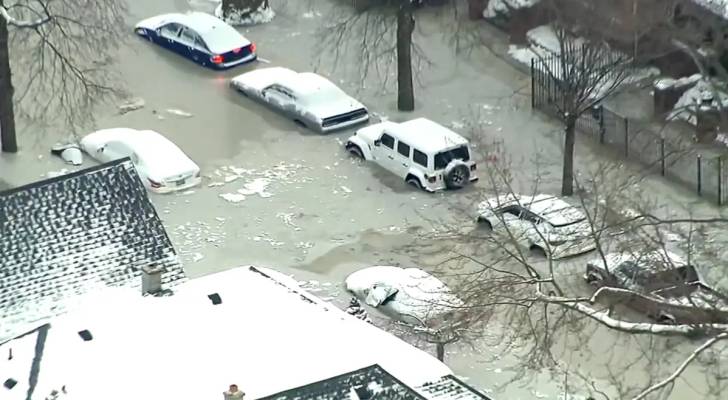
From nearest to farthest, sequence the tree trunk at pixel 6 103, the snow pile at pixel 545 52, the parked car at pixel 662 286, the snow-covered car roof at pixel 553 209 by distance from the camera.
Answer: the parked car at pixel 662 286, the snow-covered car roof at pixel 553 209, the tree trunk at pixel 6 103, the snow pile at pixel 545 52

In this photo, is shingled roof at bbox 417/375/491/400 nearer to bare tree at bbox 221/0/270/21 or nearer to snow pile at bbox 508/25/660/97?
snow pile at bbox 508/25/660/97

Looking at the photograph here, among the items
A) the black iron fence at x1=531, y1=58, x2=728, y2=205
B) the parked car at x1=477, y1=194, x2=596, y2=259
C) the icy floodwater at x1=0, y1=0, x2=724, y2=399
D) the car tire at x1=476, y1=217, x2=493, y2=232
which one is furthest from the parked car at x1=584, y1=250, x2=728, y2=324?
the black iron fence at x1=531, y1=58, x2=728, y2=205

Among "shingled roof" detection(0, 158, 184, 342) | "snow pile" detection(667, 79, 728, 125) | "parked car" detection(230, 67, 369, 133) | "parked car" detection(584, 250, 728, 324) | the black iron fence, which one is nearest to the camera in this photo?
"parked car" detection(584, 250, 728, 324)

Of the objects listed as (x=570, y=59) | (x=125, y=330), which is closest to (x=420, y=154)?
(x=570, y=59)

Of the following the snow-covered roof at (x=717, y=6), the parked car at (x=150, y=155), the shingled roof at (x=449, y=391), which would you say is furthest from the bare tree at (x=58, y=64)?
the shingled roof at (x=449, y=391)

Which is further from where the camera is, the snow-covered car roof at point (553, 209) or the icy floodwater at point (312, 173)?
the snow-covered car roof at point (553, 209)

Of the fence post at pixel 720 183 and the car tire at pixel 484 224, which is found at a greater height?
the fence post at pixel 720 183

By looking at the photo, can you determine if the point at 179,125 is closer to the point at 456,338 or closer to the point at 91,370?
the point at 456,338

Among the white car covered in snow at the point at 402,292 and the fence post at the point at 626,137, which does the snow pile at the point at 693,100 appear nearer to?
the fence post at the point at 626,137
